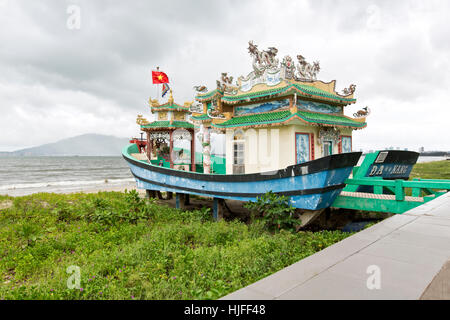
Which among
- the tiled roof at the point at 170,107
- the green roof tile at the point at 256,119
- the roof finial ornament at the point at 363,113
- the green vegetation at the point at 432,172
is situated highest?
the tiled roof at the point at 170,107

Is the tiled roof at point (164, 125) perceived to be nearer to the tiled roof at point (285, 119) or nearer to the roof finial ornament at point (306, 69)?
the tiled roof at point (285, 119)

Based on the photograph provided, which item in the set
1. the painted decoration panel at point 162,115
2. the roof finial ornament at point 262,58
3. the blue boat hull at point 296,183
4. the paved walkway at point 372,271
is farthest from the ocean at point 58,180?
the paved walkway at point 372,271

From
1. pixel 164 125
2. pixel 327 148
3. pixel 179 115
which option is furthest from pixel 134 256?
pixel 179 115

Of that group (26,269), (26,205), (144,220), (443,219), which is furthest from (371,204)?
(26,205)

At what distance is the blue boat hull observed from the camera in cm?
733

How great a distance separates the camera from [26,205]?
11758 millimetres

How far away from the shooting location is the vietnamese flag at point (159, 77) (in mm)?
17031

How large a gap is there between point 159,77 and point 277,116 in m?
10.5

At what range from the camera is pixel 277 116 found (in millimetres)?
9766

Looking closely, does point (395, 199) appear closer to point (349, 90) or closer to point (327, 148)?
point (327, 148)

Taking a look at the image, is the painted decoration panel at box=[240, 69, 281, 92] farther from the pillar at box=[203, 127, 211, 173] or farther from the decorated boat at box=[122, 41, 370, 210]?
the pillar at box=[203, 127, 211, 173]

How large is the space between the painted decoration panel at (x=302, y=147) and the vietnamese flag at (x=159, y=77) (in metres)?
10.9

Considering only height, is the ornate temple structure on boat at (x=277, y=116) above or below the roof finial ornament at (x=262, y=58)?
below
